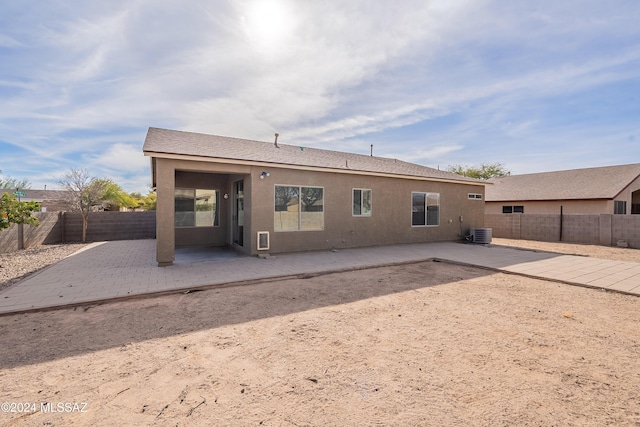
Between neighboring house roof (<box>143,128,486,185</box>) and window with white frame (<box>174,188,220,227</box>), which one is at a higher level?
neighboring house roof (<box>143,128,486,185</box>)

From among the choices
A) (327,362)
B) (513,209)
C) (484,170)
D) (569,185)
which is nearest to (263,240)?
(327,362)

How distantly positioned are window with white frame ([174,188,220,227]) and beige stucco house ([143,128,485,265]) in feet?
0.11

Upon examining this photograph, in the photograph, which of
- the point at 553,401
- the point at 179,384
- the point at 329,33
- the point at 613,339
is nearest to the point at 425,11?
the point at 329,33

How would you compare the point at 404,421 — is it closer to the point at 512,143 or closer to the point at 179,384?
the point at 179,384

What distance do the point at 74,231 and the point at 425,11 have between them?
1534 centimetres

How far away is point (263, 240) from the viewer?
8.30 meters

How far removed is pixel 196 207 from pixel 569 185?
19565 mm

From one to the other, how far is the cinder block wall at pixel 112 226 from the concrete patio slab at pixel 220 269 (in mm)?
3229

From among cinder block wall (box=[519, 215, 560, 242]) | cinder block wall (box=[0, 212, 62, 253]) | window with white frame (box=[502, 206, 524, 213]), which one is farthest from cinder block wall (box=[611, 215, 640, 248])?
cinder block wall (box=[0, 212, 62, 253])

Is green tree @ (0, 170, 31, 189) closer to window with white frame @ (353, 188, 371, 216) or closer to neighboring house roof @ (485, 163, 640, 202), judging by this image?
window with white frame @ (353, 188, 371, 216)

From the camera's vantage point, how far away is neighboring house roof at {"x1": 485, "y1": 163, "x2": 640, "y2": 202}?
574 inches

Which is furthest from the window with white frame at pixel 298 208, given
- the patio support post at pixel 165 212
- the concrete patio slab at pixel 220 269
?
the patio support post at pixel 165 212

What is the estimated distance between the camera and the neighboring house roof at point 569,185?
14.6m

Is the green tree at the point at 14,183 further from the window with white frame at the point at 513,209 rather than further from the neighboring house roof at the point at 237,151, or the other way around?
the window with white frame at the point at 513,209
